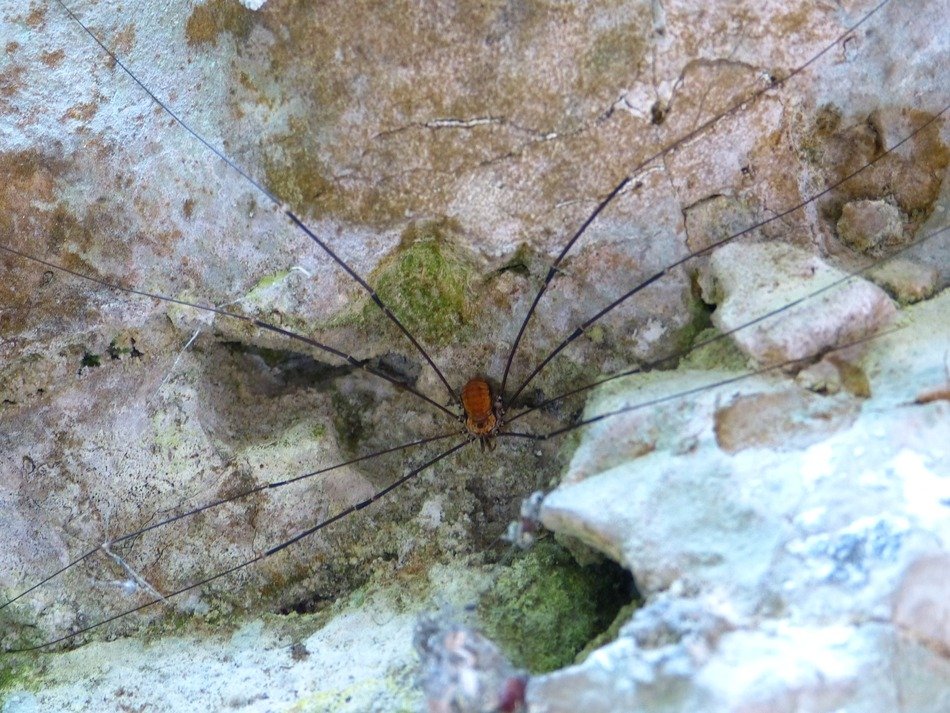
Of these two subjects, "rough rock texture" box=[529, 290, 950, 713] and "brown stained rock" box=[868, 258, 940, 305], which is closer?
"rough rock texture" box=[529, 290, 950, 713]

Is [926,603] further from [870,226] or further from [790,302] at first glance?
[870,226]

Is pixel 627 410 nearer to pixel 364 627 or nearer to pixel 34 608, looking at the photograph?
pixel 364 627

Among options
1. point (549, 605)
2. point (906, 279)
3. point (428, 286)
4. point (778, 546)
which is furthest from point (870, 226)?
point (549, 605)

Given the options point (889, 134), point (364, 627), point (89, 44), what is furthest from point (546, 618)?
point (89, 44)

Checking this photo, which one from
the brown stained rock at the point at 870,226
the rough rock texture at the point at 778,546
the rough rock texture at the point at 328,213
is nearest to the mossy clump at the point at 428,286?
the rough rock texture at the point at 328,213

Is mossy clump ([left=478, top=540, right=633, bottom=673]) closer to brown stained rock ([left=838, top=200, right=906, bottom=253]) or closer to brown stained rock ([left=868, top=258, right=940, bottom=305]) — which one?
brown stained rock ([left=868, top=258, right=940, bottom=305])

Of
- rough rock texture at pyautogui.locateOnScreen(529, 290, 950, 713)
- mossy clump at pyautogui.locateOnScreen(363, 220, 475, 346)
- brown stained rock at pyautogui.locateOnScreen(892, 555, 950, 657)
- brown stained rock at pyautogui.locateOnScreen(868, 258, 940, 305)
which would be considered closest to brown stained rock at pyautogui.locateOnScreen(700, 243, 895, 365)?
rough rock texture at pyautogui.locateOnScreen(529, 290, 950, 713)
